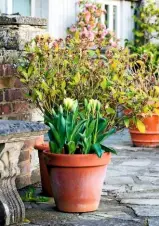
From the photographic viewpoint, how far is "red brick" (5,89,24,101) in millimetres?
6945

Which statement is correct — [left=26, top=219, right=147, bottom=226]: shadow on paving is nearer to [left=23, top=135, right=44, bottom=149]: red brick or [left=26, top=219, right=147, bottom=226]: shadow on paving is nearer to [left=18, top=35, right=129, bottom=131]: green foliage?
[left=18, top=35, right=129, bottom=131]: green foliage

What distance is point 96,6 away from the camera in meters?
12.5

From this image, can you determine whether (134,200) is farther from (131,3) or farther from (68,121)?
(131,3)

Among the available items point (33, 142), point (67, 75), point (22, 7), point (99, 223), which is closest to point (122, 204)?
point (99, 223)

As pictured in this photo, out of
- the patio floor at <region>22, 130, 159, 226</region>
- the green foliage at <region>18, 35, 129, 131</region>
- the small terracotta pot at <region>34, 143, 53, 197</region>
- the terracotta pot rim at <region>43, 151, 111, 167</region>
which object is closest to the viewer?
the patio floor at <region>22, 130, 159, 226</region>

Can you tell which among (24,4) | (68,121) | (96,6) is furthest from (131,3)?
(68,121)

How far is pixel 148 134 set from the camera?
10273mm

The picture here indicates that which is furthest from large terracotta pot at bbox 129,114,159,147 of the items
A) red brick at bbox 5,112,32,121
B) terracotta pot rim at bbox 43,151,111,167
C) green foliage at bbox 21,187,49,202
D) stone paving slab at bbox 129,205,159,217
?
terracotta pot rim at bbox 43,151,111,167

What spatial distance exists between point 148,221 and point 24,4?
19.5ft

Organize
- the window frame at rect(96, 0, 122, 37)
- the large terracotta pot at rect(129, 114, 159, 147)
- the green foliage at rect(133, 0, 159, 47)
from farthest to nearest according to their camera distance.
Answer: the green foliage at rect(133, 0, 159, 47) < the window frame at rect(96, 0, 122, 37) < the large terracotta pot at rect(129, 114, 159, 147)

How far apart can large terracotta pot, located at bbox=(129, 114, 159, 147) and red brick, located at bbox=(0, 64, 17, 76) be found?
11.6 feet

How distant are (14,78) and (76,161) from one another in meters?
1.49

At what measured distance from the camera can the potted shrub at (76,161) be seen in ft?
19.4

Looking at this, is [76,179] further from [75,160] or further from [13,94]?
[13,94]
